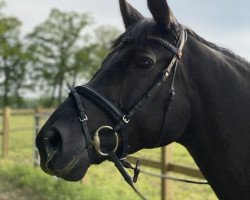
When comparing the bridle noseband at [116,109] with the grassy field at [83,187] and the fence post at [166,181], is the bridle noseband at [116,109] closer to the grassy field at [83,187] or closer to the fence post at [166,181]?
the fence post at [166,181]

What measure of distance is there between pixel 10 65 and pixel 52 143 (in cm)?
4824

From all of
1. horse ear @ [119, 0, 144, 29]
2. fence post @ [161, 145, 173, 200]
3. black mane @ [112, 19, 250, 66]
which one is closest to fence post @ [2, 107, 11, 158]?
fence post @ [161, 145, 173, 200]

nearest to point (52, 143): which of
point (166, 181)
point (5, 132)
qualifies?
point (166, 181)

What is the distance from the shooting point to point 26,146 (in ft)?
45.3

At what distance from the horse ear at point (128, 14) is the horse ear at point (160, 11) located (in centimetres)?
32

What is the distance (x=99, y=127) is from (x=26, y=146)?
1210cm

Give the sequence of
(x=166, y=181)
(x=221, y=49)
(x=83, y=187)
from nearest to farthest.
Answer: (x=221, y=49) → (x=166, y=181) → (x=83, y=187)

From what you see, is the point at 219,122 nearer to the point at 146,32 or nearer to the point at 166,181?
the point at 146,32

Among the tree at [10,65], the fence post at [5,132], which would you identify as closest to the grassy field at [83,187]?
the fence post at [5,132]

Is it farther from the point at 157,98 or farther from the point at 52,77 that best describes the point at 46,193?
the point at 52,77

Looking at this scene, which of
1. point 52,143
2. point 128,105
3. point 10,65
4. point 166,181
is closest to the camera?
point 52,143

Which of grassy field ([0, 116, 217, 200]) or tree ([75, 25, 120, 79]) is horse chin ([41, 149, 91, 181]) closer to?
grassy field ([0, 116, 217, 200])

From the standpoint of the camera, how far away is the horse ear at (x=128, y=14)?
8.48 ft

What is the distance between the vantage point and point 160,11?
2.23 metres
